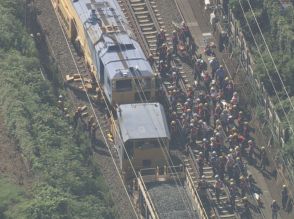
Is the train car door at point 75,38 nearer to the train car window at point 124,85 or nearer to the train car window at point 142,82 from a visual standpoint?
the train car window at point 124,85

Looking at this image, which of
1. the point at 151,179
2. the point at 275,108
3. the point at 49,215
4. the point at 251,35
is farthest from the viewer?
the point at 251,35

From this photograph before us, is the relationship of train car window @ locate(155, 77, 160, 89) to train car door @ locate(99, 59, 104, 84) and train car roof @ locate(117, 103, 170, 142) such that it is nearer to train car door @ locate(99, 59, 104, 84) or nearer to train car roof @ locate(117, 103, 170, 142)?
train car roof @ locate(117, 103, 170, 142)

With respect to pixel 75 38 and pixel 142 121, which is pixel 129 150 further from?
pixel 75 38

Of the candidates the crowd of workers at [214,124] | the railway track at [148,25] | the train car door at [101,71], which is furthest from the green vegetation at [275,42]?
the train car door at [101,71]

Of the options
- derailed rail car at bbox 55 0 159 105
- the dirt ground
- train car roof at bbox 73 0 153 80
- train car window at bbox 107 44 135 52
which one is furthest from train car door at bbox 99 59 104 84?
the dirt ground

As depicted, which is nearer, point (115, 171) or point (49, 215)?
point (49, 215)

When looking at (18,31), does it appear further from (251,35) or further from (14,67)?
(251,35)

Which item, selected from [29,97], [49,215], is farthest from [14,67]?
[49,215]
